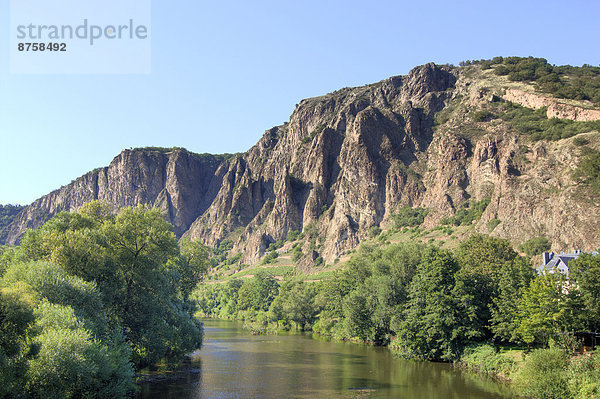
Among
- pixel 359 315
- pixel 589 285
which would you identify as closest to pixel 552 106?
pixel 359 315

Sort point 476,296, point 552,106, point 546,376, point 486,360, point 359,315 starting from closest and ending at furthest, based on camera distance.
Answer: point 546,376
point 486,360
point 476,296
point 359,315
point 552,106

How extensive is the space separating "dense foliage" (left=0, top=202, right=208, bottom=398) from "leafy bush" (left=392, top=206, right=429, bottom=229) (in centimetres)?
9058

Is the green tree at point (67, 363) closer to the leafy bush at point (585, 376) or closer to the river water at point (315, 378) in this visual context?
the river water at point (315, 378)

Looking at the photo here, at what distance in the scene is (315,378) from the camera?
4238 cm

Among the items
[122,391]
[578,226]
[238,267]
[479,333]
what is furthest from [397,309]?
[238,267]

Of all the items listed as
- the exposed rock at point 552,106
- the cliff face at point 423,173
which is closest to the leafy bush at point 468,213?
the cliff face at point 423,173

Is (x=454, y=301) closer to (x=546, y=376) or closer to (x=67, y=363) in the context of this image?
(x=546, y=376)

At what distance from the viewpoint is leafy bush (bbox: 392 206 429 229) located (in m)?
133

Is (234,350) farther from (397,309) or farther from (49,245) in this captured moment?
(49,245)

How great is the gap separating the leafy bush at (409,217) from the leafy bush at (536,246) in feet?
149

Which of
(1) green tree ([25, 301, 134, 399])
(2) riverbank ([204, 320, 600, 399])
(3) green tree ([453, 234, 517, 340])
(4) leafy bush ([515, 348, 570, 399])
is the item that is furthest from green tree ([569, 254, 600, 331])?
(1) green tree ([25, 301, 134, 399])

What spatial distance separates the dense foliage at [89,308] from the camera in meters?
24.7

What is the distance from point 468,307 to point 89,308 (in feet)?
115

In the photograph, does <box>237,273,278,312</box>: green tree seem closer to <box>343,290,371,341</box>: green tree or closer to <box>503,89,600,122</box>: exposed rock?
<box>343,290,371,341</box>: green tree
